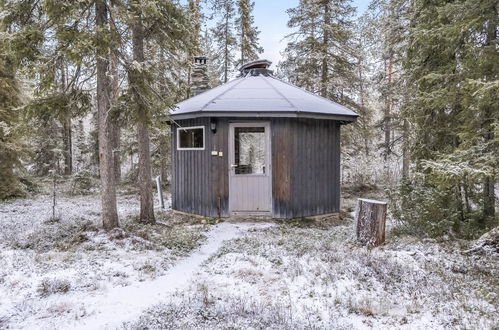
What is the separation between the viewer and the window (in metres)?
9.23

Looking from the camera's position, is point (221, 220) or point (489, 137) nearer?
point (489, 137)

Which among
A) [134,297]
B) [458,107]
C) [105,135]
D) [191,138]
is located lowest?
[134,297]

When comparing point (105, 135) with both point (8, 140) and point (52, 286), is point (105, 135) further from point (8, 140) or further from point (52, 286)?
point (8, 140)

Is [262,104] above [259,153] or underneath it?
above

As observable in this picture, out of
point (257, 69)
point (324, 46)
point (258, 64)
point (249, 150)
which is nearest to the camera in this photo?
point (249, 150)

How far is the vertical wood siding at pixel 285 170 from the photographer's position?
8.85m

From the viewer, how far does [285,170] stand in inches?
349

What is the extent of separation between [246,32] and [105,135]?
48.6 ft

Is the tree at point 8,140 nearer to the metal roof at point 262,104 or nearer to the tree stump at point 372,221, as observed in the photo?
the metal roof at point 262,104

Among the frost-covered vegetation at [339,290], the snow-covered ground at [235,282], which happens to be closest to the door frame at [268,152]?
the snow-covered ground at [235,282]

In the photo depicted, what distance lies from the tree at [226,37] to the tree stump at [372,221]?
618 inches

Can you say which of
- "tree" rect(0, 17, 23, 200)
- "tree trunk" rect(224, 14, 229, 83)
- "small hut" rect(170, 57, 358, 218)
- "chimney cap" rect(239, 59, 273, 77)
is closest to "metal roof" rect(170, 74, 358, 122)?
"small hut" rect(170, 57, 358, 218)

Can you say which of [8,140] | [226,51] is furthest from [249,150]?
[226,51]

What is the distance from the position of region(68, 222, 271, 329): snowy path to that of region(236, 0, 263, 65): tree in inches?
618
